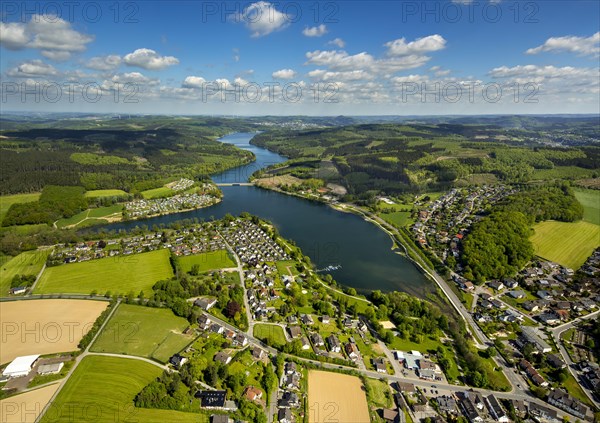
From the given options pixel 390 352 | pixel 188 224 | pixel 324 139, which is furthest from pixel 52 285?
pixel 324 139

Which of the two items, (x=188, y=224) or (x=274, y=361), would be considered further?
(x=188, y=224)

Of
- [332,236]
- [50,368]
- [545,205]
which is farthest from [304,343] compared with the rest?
[545,205]

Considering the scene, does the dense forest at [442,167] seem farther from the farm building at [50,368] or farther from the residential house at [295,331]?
the farm building at [50,368]

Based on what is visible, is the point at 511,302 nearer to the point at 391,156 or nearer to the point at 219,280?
the point at 219,280

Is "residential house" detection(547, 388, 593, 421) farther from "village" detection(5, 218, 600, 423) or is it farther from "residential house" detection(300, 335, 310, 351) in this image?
"residential house" detection(300, 335, 310, 351)

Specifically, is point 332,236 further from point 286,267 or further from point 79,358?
point 79,358

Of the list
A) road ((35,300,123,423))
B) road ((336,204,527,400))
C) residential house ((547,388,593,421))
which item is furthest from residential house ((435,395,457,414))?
road ((35,300,123,423))

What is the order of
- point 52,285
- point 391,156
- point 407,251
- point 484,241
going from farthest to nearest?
point 391,156, point 407,251, point 484,241, point 52,285

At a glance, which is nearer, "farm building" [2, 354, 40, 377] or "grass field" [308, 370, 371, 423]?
"grass field" [308, 370, 371, 423]
